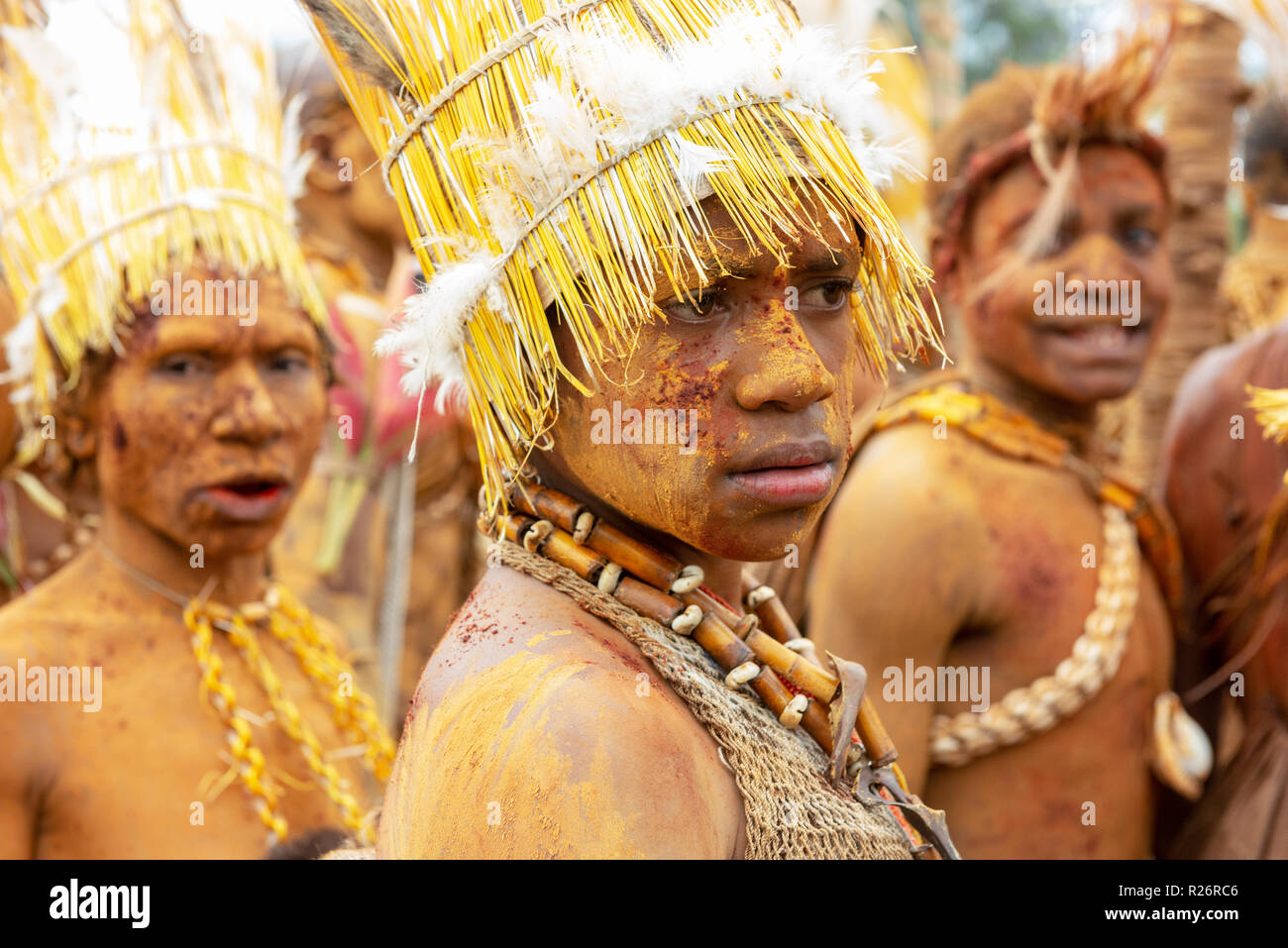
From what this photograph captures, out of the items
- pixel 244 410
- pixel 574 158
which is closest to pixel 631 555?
pixel 574 158

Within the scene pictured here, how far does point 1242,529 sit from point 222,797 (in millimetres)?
2647

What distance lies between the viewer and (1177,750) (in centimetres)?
319

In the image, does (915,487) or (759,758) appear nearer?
(759,758)

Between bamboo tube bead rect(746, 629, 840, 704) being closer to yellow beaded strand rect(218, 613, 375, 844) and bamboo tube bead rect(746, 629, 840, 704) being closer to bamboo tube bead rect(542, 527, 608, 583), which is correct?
bamboo tube bead rect(542, 527, 608, 583)

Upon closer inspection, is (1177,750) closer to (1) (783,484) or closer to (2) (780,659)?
(2) (780,659)

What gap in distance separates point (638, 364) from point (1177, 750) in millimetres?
2128

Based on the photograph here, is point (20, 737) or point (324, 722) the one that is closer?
point (20, 737)

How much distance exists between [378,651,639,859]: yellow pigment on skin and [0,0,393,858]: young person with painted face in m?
1.18

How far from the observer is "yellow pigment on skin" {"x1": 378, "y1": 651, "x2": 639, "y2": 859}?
1508mm

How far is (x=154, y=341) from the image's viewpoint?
A: 9.21 ft

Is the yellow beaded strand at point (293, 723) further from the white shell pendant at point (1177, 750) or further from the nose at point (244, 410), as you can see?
the white shell pendant at point (1177, 750)

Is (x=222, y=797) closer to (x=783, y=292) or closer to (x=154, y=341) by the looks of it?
(x=154, y=341)
